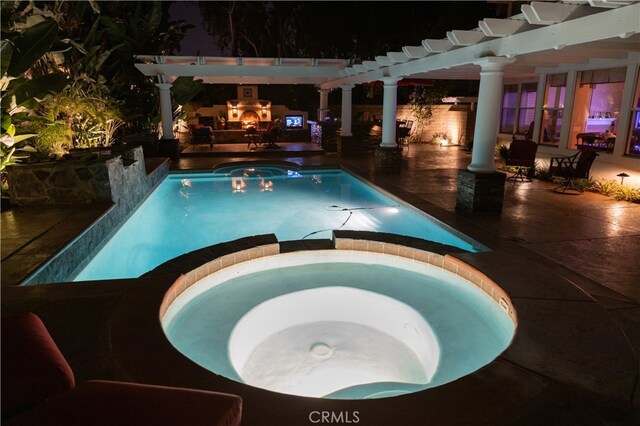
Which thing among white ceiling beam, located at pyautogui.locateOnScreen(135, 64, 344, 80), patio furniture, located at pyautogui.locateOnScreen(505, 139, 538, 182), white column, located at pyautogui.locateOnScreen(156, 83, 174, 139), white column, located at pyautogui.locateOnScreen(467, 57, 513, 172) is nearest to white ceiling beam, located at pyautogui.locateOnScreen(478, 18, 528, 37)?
white column, located at pyautogui.locateOnScreen(467, 57, 513, 172)

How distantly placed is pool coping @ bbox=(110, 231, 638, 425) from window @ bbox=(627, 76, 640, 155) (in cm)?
846

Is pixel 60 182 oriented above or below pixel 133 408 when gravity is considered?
above

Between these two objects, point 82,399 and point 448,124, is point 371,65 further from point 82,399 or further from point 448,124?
point 82,399

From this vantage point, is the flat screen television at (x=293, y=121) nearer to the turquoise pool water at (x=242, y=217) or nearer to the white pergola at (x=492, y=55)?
the white pergola at (x=492, y=55)

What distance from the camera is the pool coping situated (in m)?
2.40

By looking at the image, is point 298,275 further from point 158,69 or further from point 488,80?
point 158,69

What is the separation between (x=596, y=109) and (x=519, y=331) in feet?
42.0

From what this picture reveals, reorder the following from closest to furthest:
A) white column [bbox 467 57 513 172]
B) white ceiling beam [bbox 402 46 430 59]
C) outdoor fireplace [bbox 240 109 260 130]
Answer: white column [bbox 467 57 513 172] < white ceiling beam [bbox 402 46 430 59] < outdoor fireplace [bbox 240 109 260 130]

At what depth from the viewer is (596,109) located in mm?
13133

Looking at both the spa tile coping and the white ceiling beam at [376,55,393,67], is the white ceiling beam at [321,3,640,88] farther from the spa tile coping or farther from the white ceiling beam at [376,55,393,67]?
the spa tile coping

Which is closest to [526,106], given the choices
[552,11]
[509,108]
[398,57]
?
[509,108]

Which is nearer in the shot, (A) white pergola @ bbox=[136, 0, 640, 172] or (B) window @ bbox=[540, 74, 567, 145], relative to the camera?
(A) white pergola @ bbox=[136, 0, 640, 172]

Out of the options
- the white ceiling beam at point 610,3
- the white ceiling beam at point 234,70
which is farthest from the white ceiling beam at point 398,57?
the white ceiling beam at point 610,3

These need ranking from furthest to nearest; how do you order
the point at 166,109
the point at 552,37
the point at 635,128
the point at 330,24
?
the point at 330,24, the point at 166,109, the point at 635,128, the point at 552,37
